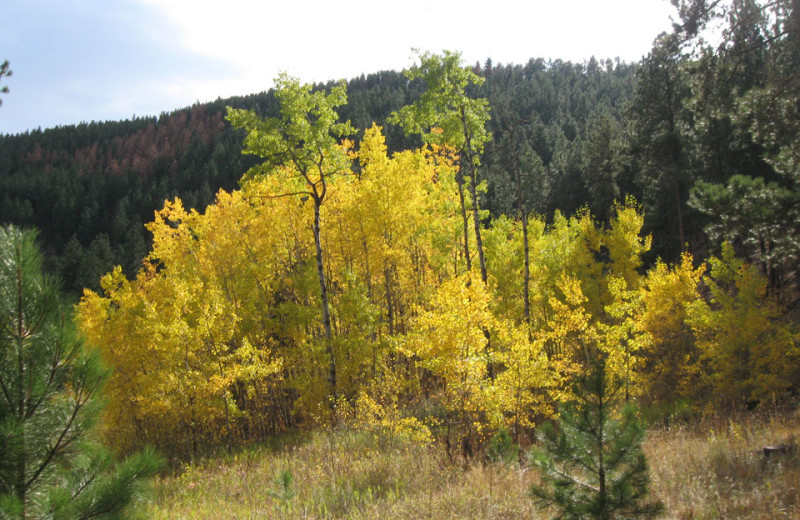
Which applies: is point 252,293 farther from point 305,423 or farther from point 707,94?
point 707,94

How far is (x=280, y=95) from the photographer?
12.5 metres

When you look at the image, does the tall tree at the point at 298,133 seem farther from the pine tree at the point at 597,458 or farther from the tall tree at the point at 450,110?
the pine tree at the point at 597,458

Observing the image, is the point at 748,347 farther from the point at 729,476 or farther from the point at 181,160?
the point at 181,160

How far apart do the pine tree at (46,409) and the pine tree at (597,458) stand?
2894 millimetres

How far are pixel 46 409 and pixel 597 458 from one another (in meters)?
3.81

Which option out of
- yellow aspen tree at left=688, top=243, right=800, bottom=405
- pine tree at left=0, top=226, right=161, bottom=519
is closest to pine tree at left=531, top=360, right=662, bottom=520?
pine tree at left=0, top=226, right=161, bottom=519

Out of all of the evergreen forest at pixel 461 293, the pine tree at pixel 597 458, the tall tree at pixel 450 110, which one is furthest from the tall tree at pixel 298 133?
the pine tree at pixel 597 458

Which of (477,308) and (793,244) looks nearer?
(793,244)

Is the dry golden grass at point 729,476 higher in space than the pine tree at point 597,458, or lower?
lower

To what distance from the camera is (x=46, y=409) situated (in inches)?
99.7

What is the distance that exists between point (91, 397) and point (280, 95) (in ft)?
36.7

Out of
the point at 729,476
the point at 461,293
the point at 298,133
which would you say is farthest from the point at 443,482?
the point at 298,133

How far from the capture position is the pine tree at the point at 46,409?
240 cm

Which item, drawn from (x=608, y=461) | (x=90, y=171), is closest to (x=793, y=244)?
(x=608, y=461)
